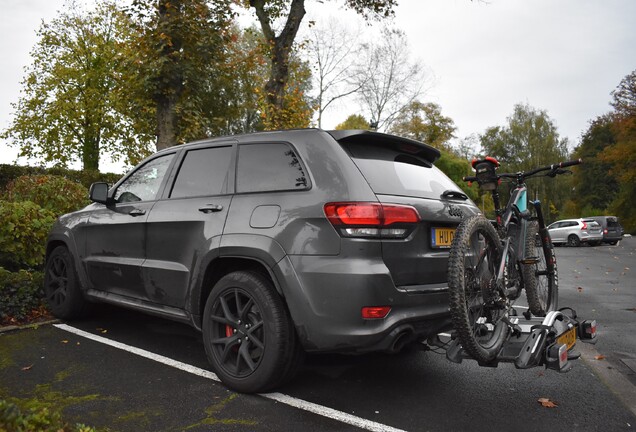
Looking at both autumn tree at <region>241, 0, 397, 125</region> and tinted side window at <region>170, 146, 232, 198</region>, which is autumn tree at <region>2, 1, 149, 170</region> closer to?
autumn tree at <region>241, 0, 397, 125</region>

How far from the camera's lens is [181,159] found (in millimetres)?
4590

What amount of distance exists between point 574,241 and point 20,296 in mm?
27733

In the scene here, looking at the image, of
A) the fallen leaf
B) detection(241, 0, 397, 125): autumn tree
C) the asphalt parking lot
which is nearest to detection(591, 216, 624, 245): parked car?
detection(241, 0, 397, 125): autumn tree

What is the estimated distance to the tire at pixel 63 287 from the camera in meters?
5.45

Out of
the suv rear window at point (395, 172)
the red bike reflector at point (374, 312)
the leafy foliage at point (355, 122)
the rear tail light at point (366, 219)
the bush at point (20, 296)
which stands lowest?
the bush at point (20, 296)

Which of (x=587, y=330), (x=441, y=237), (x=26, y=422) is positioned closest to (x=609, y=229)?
(x=587, y=330)

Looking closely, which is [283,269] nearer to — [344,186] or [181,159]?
[344,186]

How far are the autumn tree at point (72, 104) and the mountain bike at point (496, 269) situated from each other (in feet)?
93.9

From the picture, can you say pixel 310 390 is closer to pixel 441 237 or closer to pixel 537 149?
pixel 441 237

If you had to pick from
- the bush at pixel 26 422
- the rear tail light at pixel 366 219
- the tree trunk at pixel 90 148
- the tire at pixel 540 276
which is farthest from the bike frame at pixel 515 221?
the tree trunk at pixel 90 148

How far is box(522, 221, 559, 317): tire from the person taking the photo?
177 inches

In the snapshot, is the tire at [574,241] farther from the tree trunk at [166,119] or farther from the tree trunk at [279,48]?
the tree trunk at [166,119]

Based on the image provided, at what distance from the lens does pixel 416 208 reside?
11.3 ft

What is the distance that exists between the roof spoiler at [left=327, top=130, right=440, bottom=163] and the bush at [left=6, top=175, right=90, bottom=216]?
5951 mm
